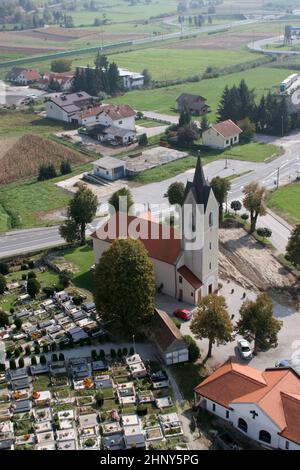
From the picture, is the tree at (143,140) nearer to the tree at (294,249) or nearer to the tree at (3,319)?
the tree at (294,249)

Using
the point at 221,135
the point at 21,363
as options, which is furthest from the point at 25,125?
the point at 21,363

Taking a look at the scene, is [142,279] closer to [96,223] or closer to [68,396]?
[68,396]

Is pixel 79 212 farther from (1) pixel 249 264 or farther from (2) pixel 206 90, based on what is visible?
(2) pixel 206 90

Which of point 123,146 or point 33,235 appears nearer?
point 33,235

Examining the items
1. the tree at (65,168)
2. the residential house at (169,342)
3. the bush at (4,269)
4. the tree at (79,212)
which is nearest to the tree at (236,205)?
the tree at (79,212)

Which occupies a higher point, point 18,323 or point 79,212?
point 79,212

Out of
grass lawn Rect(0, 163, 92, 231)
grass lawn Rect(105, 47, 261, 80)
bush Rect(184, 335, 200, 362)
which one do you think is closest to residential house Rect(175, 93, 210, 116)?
grass lawn Rect(105, 47, 261, 80)
